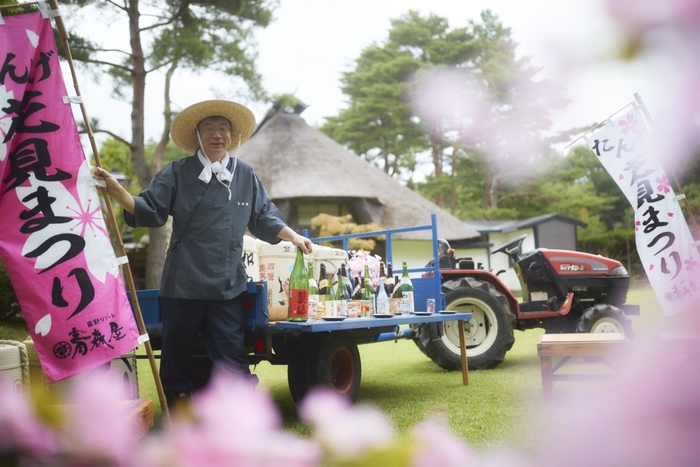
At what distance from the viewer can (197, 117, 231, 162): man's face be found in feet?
10.3

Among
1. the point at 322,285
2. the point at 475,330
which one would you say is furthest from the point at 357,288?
the point at 475,330

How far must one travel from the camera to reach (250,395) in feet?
0.78

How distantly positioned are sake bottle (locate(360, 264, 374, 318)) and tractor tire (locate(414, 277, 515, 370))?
3.21 ft

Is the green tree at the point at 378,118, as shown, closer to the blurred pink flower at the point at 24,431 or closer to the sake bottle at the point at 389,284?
→ the sake bottle at the point at 389,284

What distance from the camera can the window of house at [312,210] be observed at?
666 inches

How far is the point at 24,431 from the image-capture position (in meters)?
0.25

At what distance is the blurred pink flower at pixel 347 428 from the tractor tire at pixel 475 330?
4.78m

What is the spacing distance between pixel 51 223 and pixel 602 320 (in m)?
4.57

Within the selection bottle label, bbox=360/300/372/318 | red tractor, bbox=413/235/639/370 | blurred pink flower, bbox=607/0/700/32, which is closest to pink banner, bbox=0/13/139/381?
bottle label, bbox=360/300/372/318

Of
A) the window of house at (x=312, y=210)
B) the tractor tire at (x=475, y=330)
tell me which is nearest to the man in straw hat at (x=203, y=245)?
the tractor tire at (x=475, y=330)

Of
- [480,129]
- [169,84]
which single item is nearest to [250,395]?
[480,129]

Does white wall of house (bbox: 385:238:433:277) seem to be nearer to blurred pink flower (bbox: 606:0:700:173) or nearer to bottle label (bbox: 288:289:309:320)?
bottle label (bbox: 288:289:309:320)

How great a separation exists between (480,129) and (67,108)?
7.48 feet

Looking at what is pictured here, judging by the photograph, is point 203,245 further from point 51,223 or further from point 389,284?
point 389,284
